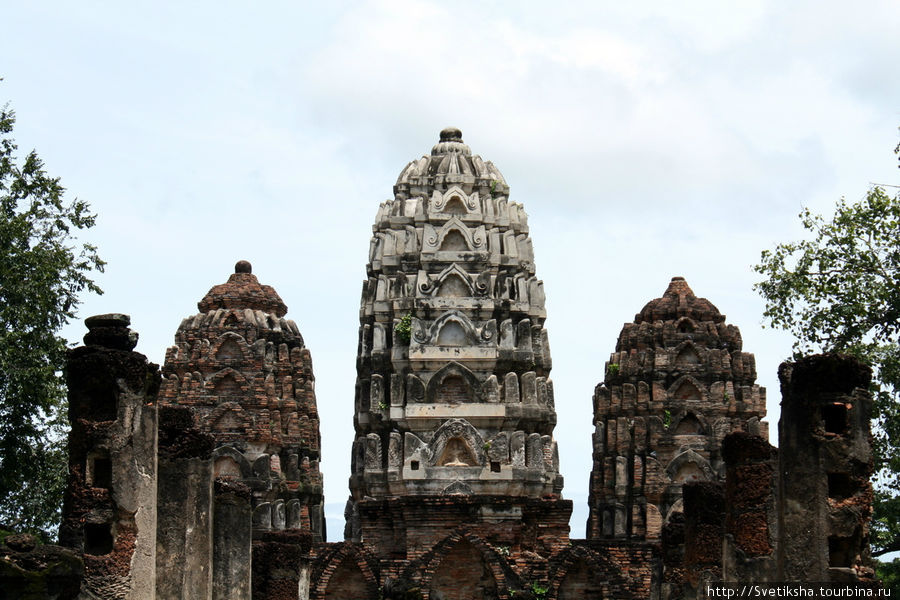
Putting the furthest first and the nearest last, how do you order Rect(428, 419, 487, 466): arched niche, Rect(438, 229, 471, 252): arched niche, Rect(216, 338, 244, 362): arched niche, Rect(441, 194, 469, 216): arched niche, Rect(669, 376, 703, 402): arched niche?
1. Rect(669, 376, 703, 402): arched niche
2. Rect(216, 338, 244, 362): arched niche
3. Rect(441, 194, 469, 216): arched niche
4. Rect(438, 229, 471, 252): arched niche
5. Rect(428, 419, 487, 466): arched niche

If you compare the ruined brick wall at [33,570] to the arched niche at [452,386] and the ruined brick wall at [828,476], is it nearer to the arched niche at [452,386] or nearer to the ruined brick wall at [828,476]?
the ruined brick wall at [828,476]

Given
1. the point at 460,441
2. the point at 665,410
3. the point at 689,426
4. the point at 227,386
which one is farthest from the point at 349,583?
the point at 689,426

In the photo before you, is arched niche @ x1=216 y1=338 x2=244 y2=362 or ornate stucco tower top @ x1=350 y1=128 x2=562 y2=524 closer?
ornate stucco tower top @ x1=350 y1=128 x2=562 y2=524

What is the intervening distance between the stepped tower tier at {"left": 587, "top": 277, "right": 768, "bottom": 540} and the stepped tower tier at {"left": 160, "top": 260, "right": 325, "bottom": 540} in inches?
343

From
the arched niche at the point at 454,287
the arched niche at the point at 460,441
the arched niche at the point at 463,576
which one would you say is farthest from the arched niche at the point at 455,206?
the arched niche at the point at 463,576

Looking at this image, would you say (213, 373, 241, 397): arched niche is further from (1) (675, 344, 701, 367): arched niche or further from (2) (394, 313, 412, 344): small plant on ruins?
(1) (675, 344, 701, 367): arched niche

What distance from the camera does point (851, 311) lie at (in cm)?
3456

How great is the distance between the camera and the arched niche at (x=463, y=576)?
129 feet

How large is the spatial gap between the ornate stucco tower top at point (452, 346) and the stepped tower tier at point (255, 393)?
4369 mm

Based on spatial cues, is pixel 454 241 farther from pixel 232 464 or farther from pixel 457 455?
pixel 232 464

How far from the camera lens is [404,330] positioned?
149 ft

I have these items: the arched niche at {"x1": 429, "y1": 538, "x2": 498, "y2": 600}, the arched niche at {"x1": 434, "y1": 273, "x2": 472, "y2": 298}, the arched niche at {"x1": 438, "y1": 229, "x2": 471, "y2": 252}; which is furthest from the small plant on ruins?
the arched niche at {"x1": 429, "y1": 538, "x2": 498, "y2": 600}

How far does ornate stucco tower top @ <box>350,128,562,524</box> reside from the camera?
43.7m

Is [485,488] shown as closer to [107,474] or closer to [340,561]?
[340,561]
